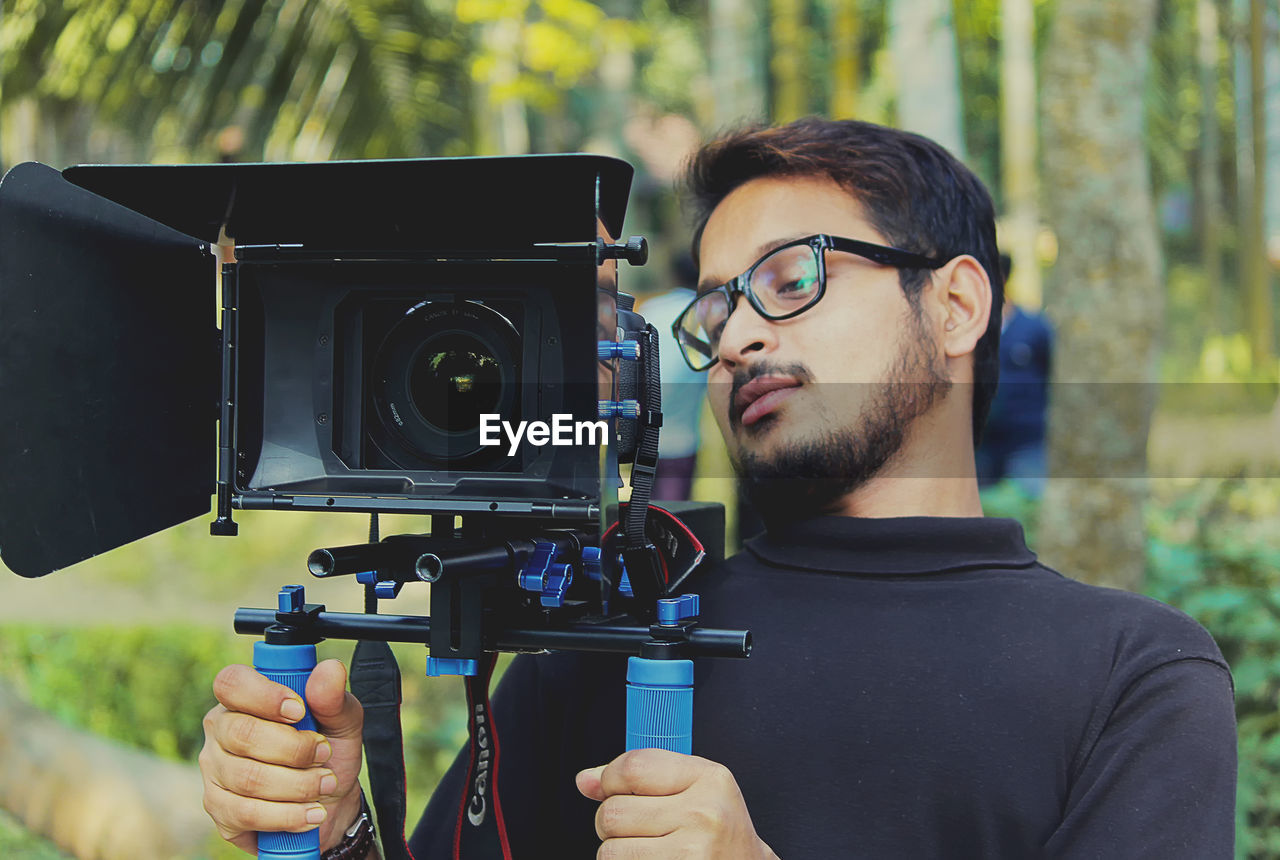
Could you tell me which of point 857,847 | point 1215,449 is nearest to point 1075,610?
point 857,847

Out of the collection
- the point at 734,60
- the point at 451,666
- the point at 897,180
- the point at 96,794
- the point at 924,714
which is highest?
the point at 734,60

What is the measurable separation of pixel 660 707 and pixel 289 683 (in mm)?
460

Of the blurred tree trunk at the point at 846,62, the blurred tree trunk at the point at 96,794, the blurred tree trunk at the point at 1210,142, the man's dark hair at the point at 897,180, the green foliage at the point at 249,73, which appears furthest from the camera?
the blurred tree trunk at the point at 1210,142

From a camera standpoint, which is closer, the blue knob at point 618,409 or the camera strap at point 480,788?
the blue knob at point 618,409

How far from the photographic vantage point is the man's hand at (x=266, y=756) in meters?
1.37

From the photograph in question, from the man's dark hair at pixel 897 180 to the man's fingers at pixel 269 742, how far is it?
1.14 m

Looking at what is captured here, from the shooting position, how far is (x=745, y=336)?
1.85 meters

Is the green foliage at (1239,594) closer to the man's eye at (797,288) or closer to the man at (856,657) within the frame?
the man at (856,657)

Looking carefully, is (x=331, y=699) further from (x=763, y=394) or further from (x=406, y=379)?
(x=763, y=394)

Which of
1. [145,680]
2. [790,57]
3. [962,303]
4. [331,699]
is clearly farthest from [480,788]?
[790,57]

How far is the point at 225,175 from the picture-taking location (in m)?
1.37

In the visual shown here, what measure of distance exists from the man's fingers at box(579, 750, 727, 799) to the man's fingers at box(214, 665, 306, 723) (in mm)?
401

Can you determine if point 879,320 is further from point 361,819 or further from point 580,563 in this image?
point 361,819

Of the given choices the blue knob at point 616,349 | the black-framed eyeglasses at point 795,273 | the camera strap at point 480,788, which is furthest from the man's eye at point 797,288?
the camera strap at point 480,788
